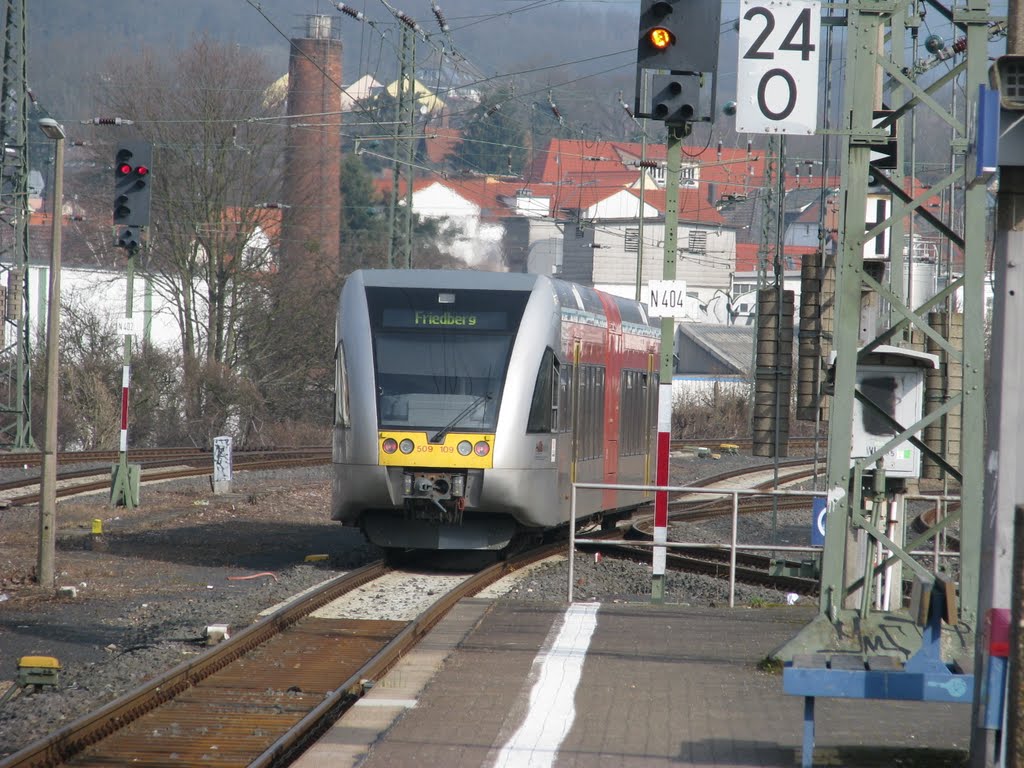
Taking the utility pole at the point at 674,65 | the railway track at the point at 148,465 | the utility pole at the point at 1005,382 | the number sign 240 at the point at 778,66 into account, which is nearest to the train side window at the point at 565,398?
the utility pole at the point at 674,65

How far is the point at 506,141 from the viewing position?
91062mm

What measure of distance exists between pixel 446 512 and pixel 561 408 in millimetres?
1872

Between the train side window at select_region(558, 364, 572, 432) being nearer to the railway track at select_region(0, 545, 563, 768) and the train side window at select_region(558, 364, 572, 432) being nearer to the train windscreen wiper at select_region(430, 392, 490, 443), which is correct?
the train windscreen wiper at select_region(430, 392, 490, 443)

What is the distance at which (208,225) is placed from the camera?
1623 inches

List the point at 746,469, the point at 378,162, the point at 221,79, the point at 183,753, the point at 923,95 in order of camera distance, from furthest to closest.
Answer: the point at 378,162 < the point at 221,79 < the point at 746,469 < the point at 923,95 < the point at 183,753

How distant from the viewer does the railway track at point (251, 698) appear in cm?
738

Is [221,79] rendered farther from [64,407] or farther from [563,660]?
[563,660]

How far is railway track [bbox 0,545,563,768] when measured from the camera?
738 cm

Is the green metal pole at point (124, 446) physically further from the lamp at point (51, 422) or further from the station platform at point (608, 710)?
the station platform at point (608, 710)

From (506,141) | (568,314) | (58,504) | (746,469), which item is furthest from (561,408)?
(506,141)

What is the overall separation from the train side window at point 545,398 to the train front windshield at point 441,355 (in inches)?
16.0

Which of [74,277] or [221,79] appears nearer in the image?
[221,79]

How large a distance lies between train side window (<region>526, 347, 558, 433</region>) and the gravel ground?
160 cm

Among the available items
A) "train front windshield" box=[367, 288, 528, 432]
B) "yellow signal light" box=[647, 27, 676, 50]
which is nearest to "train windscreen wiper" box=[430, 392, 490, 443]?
"train front windshield" box=[367, 288, 528, 432]
